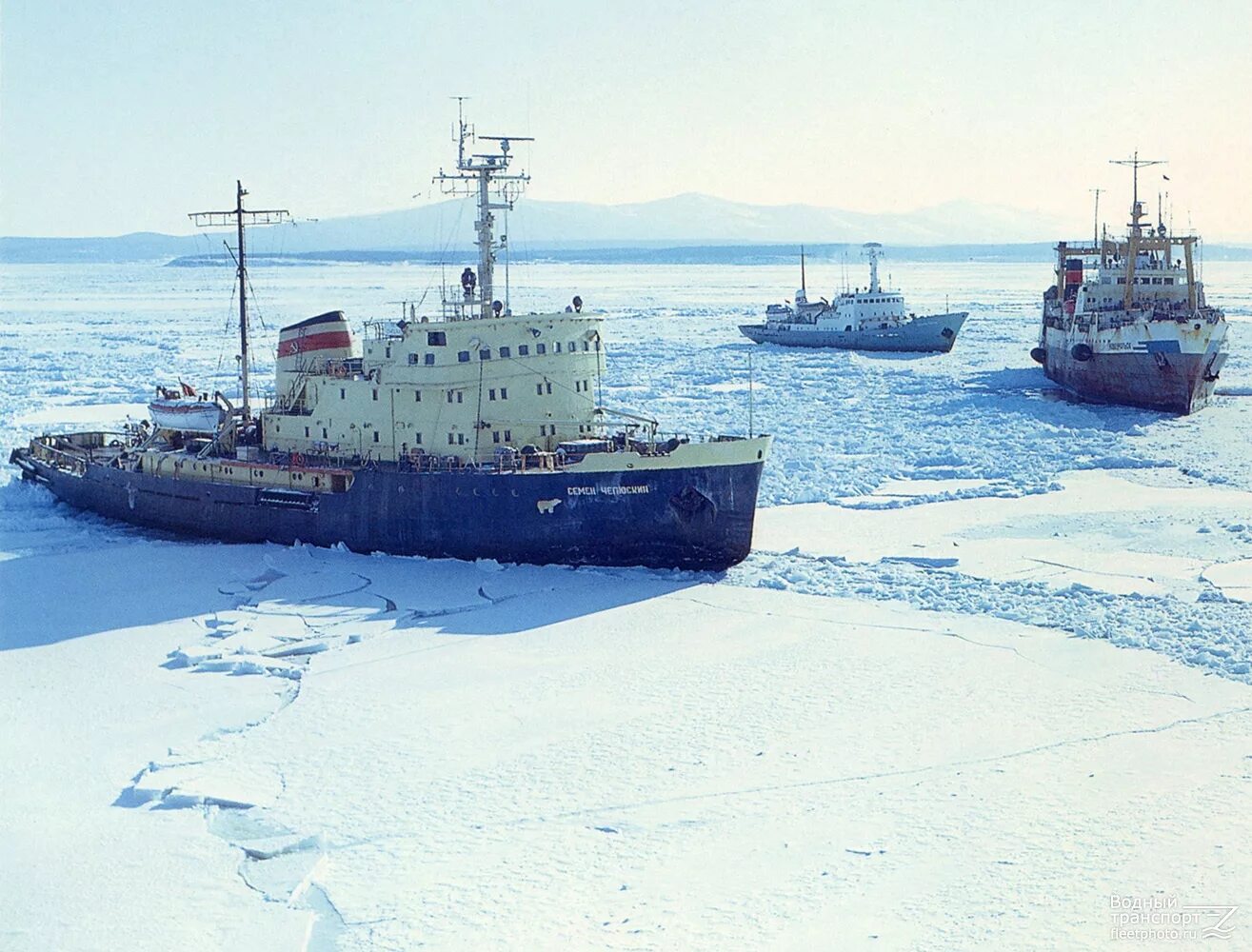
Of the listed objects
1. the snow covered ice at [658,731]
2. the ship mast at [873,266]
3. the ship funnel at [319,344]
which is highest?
the ship mast at [873,266]

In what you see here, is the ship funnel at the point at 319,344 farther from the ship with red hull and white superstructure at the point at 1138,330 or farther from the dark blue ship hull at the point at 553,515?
the ship with red hull and white superstructure at the point at 1138,330

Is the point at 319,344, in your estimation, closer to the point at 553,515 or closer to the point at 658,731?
the point at 553,515

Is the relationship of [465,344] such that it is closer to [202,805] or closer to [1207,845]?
[202,805]

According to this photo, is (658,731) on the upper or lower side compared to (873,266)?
lower

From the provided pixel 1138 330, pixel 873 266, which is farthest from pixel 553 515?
pixel 873 266

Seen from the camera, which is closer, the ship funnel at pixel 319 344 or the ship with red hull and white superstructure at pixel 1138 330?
the ship funnel at pixel 319 344

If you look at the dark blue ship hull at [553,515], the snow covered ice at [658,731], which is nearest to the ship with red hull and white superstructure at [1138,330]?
the snow covered ice at [658,731]

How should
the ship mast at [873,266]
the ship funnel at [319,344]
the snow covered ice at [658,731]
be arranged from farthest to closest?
the ship mast at [873,266], the ship funnel at [319,344], the snow covered ice at [658,731]

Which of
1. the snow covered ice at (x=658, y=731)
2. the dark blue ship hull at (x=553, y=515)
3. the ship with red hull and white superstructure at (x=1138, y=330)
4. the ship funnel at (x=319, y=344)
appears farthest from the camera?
the ship with red hull and white superstructure at (x=1138, y=330)
